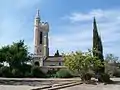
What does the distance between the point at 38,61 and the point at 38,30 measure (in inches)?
586

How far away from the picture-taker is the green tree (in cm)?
4225

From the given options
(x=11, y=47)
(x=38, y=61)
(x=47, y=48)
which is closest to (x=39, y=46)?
(x=47, y=48)

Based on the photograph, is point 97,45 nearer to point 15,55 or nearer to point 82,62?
point 82,62

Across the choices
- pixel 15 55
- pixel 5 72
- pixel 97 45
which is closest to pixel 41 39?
pixel 15 55

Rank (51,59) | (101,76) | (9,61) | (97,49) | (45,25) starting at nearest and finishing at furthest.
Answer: (101,76), (97,49), (9,61), (51,59), (45,25)

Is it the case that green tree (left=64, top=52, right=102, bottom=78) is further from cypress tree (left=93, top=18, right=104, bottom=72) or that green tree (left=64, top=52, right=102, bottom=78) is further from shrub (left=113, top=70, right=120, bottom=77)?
shrub (left=113, top=70, right=120, bottom=77)

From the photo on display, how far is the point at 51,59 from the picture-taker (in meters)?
108

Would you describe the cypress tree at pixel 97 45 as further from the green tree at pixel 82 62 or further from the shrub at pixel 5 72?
the shrub at pixel 5 72

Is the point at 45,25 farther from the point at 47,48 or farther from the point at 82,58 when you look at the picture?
the point at 82,58

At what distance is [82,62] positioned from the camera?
42.2m

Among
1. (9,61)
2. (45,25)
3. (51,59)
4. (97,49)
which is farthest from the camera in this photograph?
(45,25)

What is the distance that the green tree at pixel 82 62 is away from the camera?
42250 millimetres

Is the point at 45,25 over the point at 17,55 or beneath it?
over

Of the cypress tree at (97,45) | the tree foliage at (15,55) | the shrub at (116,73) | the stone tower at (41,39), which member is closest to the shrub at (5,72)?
the tree foliage at (15,55)
